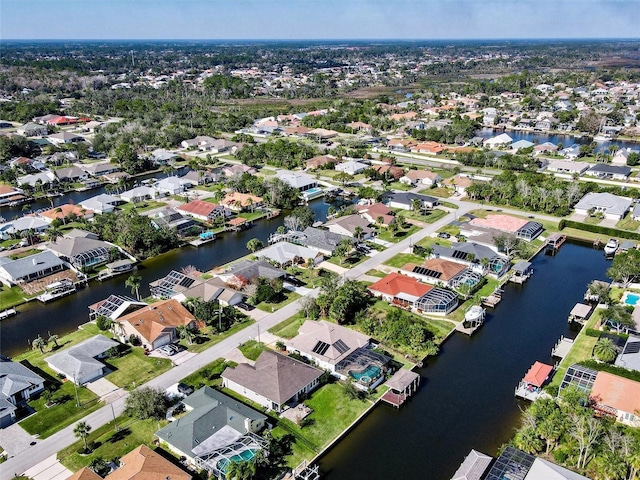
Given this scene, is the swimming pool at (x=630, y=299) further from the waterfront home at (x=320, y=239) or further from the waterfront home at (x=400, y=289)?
the waterfront home at (x=320, y=239)

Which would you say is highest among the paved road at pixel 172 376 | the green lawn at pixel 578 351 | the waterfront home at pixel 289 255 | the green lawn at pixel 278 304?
the waterfront home at pixel 289 255

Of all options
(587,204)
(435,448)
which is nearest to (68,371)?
(435,448)

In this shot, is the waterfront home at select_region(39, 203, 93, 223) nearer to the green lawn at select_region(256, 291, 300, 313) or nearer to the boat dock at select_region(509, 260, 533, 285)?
the green lawn at select_region(256, 291, 300, 313)

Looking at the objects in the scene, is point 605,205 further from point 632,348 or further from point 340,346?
point 340,346

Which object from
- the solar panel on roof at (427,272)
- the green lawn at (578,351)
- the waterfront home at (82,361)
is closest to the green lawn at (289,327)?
the waterfront home at (82,361)

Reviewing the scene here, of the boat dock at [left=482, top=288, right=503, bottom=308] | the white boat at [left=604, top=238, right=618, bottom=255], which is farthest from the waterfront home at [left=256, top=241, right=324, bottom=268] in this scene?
the white boat at [left=604, top=238, right=618, bottom=255]
